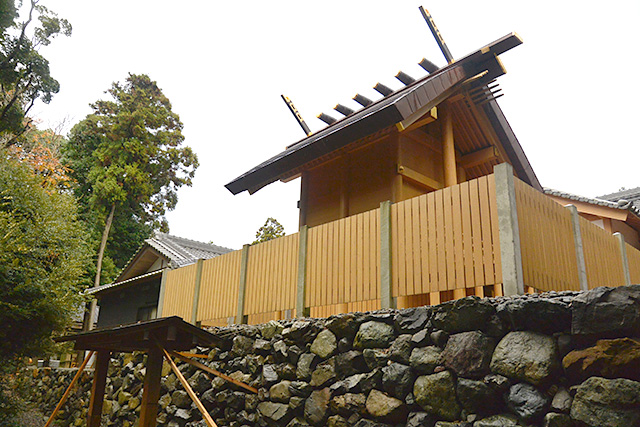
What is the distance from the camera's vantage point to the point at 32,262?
11.7 meters

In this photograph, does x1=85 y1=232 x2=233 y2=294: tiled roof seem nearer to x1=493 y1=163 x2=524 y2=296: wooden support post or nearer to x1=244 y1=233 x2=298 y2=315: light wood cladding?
x1=244 y1=233 x2=298 y2=315: light wood cladding

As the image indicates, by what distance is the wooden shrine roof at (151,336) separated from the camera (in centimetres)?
677

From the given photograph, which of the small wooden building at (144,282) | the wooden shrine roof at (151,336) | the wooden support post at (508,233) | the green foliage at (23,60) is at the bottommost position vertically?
the wooden shrine roof at (151,336)

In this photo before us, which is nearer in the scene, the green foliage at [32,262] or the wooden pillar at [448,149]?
the wooden pillar at [448,149]

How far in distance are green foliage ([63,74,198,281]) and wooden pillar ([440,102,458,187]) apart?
872 inches

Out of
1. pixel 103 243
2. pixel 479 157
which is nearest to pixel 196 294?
pixel 479 157

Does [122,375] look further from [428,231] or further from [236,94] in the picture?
[236,94]

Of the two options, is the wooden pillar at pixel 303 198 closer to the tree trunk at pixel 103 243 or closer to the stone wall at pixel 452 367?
the stone wall at pixel 452 367

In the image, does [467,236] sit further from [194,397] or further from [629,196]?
[629,196]

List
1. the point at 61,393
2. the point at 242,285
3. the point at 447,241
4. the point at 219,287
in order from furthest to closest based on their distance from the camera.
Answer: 1. the point at 61,393
2. the point at 219,287
3. the point at 242,285
4. the point at 447,241

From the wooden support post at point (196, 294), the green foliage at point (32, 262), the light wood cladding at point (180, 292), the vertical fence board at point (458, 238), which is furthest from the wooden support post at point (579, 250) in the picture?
the green foliage at point (32, 262)

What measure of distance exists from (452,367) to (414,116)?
15.1 feet

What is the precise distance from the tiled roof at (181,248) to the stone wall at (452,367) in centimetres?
1006

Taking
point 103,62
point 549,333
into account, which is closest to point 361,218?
point 549,333
